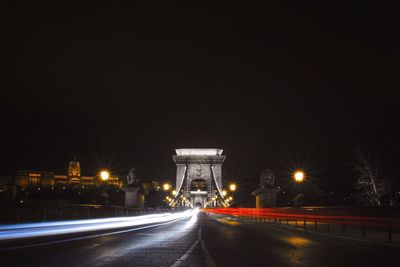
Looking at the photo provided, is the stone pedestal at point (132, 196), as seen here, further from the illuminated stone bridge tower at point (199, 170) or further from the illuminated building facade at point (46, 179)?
the illuminated stone bridge tower at point (199, 170)

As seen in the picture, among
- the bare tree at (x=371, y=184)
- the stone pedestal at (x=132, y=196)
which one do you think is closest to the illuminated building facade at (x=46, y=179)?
the stone pedestal at (x=132, y=196)

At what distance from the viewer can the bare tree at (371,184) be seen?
38.1m

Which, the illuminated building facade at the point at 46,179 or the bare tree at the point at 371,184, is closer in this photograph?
the bare tree at the point at 371,184

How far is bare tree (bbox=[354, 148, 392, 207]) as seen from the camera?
125 ft

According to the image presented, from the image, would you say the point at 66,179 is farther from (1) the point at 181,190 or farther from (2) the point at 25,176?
(1) the point at 181,190

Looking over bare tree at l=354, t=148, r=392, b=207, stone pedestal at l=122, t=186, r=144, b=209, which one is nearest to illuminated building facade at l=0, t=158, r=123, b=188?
stone pedestal at l=122, t=186, r=144, b=209

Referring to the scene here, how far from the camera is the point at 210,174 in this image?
520ft

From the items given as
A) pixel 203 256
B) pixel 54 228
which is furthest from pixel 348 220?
pixel 54 228

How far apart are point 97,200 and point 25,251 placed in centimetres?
5163

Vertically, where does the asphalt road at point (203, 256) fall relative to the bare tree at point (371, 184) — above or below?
below

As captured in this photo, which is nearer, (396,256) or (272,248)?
(396,256)

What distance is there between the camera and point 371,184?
39719 mm

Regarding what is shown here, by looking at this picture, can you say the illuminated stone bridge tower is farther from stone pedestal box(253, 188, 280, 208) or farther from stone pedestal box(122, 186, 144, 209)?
stone pedestal box(253, 188, 280, 208)

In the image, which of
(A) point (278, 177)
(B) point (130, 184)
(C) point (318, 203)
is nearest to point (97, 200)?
(B) point (130, 184)
